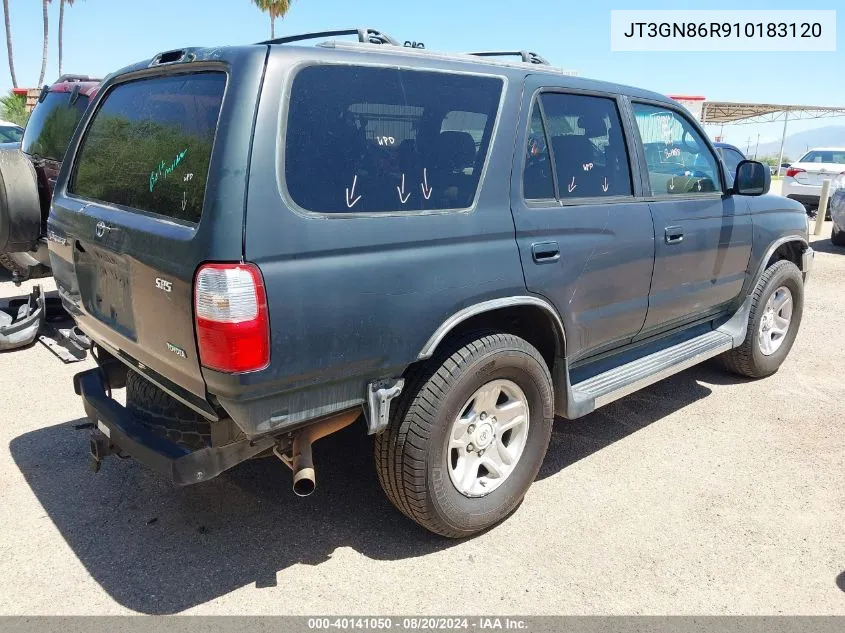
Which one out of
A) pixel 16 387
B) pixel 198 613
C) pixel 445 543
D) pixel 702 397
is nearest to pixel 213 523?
pixel 198 613

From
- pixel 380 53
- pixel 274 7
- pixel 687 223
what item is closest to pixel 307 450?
pixel 380 53

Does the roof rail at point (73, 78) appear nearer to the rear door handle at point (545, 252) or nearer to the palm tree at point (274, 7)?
the rear door handle at point (545, 252)

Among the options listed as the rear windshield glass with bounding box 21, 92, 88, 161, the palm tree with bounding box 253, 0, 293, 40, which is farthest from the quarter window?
the palm tree with bounding box 253, 0, 293, 40

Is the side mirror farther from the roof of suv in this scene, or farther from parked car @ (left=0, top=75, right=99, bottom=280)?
parked car @ (left=0, top=75, right=99, bottom=280)

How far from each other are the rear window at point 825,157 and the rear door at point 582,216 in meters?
14.1

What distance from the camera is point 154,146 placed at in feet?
8.87

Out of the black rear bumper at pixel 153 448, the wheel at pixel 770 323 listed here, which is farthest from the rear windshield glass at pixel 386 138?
the wheel at pixel 770 323

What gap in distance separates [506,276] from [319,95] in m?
1.05

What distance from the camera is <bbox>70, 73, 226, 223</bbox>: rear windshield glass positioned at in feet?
7.87

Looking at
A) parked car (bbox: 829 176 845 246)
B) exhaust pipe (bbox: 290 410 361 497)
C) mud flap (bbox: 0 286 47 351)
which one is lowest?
parked car (bbox: 829 176 845 246)

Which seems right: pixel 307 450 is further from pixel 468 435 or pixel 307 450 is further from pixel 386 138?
pixel 386 138

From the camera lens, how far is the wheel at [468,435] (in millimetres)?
2719

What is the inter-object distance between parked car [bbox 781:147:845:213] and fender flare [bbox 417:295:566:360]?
44.3 ft

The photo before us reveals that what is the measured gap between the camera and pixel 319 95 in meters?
2.40
